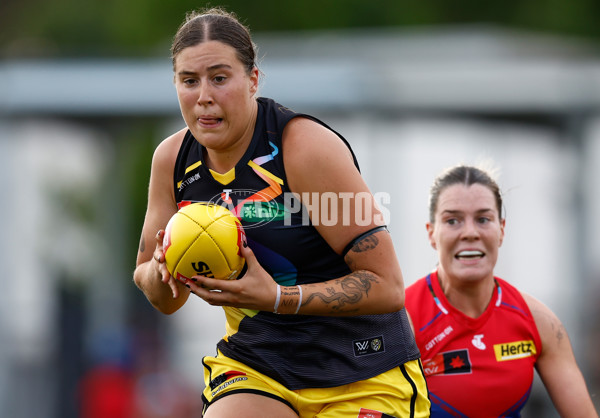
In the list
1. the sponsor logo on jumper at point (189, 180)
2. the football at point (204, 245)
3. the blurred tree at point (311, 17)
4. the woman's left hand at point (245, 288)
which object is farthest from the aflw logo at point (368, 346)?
the blurred tree at point (311, 17)

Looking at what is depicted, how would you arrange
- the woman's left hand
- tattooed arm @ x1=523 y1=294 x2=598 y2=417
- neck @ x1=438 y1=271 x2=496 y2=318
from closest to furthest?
the woman's left hand
tattooed arm @ x1=523 y1=294 x2=598 y2=417
neck @ x1=438 y1=271 x2=496 y2=318

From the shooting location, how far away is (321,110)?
12023 millimetres

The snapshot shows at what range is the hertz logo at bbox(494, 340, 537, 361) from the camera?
477cm

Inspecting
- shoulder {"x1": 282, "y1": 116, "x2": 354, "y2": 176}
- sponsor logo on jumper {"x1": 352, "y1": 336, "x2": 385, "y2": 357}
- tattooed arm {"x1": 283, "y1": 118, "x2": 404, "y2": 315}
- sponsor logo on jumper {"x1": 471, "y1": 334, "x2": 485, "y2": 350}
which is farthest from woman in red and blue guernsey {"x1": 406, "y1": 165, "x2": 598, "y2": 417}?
shoulder {"x1": 282, "y1": 116, "x2": 354, "y2": 176}

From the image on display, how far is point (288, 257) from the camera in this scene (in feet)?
12.8

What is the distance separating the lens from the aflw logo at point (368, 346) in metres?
3.99

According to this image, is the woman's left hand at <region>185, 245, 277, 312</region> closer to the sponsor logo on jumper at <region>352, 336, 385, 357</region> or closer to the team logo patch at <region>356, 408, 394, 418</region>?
the sponsor logo on jumper at <region>352, 336, 385, 357</region>

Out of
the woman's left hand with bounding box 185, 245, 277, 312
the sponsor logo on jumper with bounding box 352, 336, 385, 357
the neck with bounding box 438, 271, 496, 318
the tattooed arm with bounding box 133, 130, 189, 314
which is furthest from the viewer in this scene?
the neck with bounding box 438, 271, 496, 318

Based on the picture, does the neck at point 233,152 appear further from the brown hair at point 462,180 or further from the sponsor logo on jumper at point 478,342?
the sponsor logo on jumper at point 478,342

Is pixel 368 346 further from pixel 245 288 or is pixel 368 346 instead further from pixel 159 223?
pixel 159 223

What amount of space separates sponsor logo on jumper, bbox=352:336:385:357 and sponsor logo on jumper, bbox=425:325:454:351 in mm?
831

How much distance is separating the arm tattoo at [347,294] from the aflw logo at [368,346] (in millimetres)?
326

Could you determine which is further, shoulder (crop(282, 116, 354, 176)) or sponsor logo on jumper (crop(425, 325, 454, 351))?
sponsor logo on jumper (crop(425, 325, 454, 351))

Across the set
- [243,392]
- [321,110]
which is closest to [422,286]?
[243,392]
